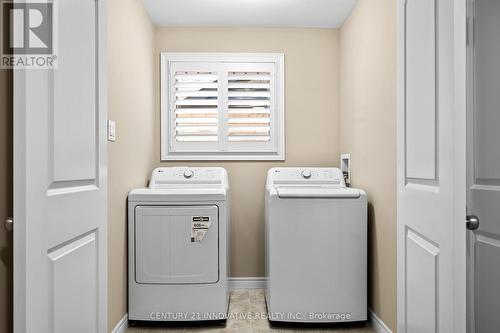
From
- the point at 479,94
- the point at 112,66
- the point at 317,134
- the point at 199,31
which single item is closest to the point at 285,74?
the point at 317,134

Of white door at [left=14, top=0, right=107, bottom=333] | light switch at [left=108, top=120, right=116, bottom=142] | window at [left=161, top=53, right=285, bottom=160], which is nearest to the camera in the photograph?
white door at [left=14, top=0, right=107, bottom=333]

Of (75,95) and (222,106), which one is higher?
(222,106)

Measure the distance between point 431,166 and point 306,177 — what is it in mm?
1679

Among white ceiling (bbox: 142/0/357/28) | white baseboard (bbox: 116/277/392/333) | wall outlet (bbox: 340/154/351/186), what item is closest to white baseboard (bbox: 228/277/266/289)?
white baseboard (bbox: 116/277/392/333)

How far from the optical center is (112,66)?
6.64ft

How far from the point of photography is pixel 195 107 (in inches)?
121

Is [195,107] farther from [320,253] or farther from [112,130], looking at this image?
[320,253]

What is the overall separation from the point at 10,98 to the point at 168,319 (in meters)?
1.81

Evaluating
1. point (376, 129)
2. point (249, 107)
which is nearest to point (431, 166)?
point (376, 129)

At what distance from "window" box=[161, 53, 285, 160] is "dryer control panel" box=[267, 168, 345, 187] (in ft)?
0.93

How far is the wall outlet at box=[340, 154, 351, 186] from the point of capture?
9.33 feet

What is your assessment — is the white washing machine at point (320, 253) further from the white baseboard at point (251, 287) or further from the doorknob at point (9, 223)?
the doorknob at point (9, 223)

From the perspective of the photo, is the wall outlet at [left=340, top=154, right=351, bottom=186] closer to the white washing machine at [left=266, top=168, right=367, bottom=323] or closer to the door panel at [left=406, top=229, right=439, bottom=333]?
the white washing machine at [left=266, top=168, right=367, bottom=323]

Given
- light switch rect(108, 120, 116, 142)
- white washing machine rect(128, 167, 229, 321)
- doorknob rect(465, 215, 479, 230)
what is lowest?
white washing machine rect(128, 167, 229, 321)
